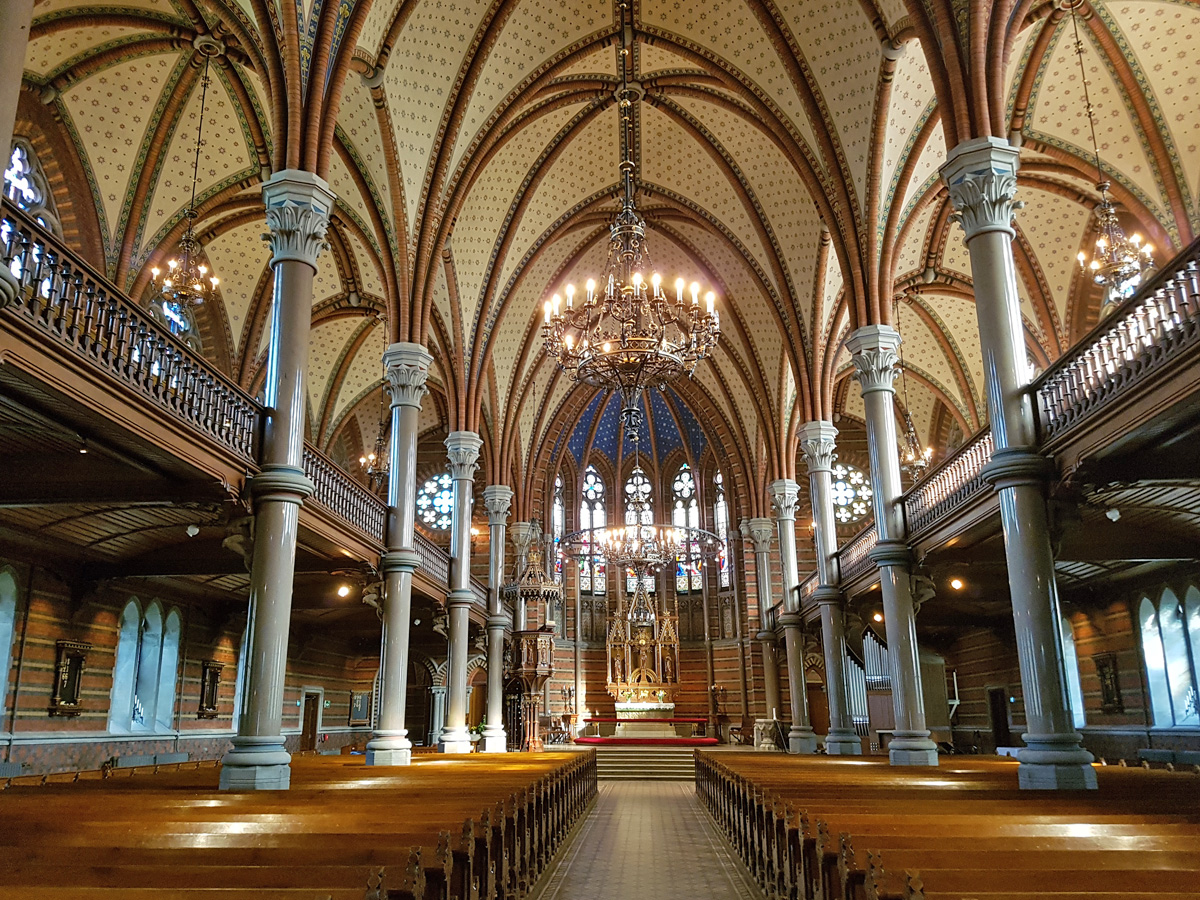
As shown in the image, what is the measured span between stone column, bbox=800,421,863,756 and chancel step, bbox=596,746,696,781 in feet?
17.7

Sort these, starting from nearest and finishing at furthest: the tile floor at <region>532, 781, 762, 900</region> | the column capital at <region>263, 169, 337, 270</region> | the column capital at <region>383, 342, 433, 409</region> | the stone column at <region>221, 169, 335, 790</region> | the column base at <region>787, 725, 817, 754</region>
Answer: the tile floor at <region>532, 781, 762, 900</region>, the stone column at <region>221, 169, 335, 790</region>, the column capital at <region>263, 169, 337, 270</region>, the column capital at <region>383, 342, 433, 409</region>, the column base at <region>787, 725, 817, 754</region>

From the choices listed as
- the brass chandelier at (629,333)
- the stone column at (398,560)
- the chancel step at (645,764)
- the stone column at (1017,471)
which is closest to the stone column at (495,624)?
the chancel step at (645,764)

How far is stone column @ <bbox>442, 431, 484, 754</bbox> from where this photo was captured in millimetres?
21109

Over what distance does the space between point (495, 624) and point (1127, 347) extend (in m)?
20.0

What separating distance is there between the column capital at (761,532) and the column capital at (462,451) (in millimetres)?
12515

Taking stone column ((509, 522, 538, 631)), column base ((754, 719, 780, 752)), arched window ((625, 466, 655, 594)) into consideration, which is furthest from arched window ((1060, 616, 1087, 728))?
arched window ((625, 466, 655, 594))

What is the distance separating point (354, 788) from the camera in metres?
9.41

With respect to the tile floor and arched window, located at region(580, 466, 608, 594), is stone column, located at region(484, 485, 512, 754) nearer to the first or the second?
the tile floor

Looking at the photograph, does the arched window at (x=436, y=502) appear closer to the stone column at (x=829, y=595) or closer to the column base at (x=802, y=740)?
the column base at (x=802, y=740)

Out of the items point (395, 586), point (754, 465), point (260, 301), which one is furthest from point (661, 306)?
point (754, 465)

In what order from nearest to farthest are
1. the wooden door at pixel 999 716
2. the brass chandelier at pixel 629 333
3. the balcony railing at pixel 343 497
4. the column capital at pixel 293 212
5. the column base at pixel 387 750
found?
the column capital at pixel 293 212 → the brass chandelier at pixel 629 333 → the balcony railing at pixel 343 497 → the column base at pixel 387 750 → the wooden door at pixel 999 716

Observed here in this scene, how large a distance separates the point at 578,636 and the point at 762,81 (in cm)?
2297

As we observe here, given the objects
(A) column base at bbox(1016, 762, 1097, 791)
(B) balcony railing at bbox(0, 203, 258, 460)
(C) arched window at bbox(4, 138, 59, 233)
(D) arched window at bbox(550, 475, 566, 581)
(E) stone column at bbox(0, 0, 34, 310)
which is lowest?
(A) column base at bbox(1016, 762, 1097, 791)

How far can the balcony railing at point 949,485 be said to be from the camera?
1346cm
